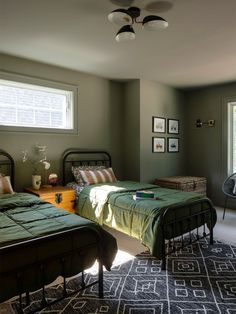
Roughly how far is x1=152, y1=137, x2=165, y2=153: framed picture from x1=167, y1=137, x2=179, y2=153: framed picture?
0.21 m

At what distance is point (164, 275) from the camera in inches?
91.7

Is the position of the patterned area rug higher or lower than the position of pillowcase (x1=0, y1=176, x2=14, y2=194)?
lower

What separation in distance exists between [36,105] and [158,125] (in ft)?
7.60

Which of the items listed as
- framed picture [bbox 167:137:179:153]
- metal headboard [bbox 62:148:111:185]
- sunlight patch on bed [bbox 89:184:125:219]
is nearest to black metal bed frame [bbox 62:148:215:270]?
metal headboard [bbox 62:148:111:185]

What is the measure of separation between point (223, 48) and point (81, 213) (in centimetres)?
284

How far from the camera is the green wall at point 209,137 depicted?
492 cm

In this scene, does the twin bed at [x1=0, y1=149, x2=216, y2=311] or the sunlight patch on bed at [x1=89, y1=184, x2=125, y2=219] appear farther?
the sunlight patch on bed at [x1=89, y1=184, x2=125, y2=219]

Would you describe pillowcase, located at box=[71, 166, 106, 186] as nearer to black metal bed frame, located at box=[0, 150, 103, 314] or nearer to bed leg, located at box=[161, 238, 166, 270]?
bed leg, located at box=[161, 238, 166, 270]

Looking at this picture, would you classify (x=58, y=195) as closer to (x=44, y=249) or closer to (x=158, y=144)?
(x=44, y=249)

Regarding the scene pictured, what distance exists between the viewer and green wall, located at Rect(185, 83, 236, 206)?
4.92 meters

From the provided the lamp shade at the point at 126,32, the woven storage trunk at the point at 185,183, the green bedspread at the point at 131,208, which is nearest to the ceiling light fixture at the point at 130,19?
the lamp shade at the point at 126,32

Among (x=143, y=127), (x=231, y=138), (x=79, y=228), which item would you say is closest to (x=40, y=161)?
(x=143, y=127)

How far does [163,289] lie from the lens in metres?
2.11

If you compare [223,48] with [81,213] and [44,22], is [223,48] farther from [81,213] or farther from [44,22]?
[81,213]
